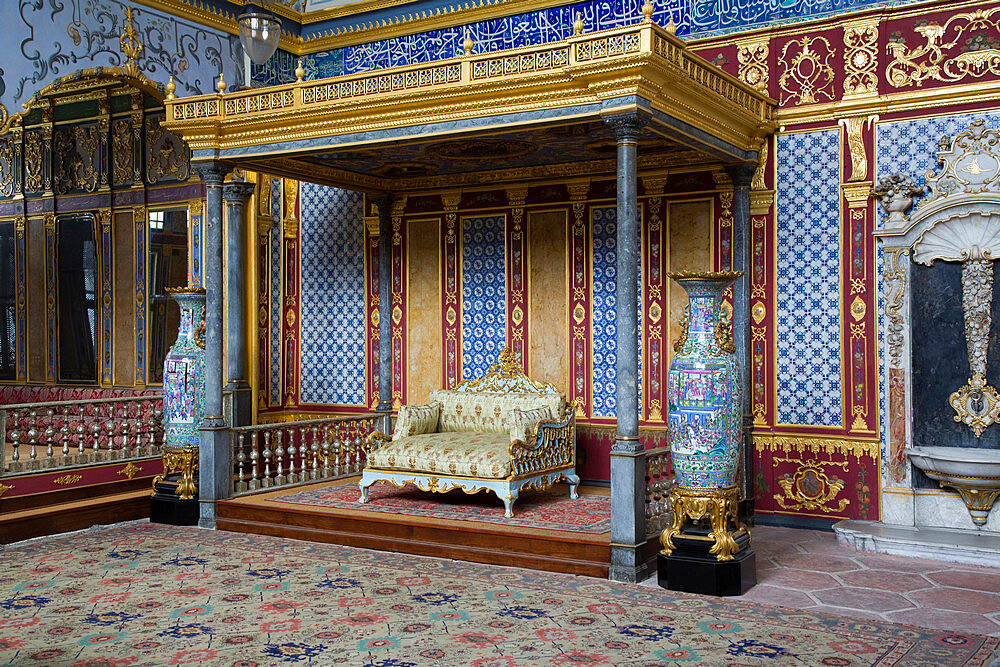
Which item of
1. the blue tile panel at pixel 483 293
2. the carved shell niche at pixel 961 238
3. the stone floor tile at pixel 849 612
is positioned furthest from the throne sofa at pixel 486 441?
the carved shell niche at pixel 961 238

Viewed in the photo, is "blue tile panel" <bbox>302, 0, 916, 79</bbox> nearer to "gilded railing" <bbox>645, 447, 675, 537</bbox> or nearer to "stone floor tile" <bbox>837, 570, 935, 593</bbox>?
"gilded railing" <bbox>645, 447, 675, 537</bbox>

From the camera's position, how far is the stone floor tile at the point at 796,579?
6101mm

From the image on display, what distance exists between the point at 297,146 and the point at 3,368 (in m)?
6.48

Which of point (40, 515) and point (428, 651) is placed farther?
point (40, 515)

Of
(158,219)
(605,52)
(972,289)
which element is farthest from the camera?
(158,219)

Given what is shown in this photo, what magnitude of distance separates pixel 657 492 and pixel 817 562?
47.0 inches

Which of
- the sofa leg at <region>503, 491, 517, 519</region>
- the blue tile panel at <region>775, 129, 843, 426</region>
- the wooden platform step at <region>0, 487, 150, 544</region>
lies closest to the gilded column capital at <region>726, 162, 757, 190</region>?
the blue tile panel at <region>775, 129, 843, 426</region>

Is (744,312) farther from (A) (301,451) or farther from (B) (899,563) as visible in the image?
(A) (301,451)

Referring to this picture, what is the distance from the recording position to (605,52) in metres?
6.16

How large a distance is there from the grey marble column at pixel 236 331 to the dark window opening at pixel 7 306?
3.86m

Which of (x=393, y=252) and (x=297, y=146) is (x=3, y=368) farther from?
(x=297, y=146)

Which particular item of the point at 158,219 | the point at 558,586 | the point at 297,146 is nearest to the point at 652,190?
the point at 297,146

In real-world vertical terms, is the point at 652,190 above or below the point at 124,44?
below

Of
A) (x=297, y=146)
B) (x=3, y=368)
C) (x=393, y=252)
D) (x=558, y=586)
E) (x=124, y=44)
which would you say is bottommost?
(x=558, y=586)
